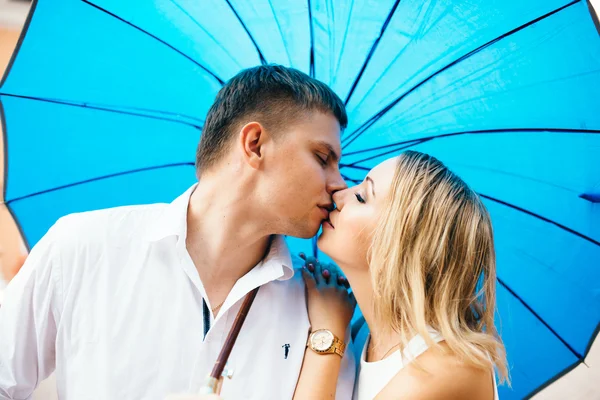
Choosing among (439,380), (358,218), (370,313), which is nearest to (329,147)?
(358,218)

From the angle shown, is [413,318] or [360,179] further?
[360,179]

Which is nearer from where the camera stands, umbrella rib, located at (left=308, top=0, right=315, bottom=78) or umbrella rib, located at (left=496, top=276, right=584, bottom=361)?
umbrella rib, located at (left=308, top=0, right=315, bottom=78)

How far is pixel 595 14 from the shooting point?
182 centimetres

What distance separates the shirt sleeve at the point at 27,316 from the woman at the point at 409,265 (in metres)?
0.85

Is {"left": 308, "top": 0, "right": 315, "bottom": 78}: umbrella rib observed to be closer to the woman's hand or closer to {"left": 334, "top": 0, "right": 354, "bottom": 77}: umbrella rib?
{"left": 334, "top": 0, "right": 354, "bottom": 77}: umbrella rib

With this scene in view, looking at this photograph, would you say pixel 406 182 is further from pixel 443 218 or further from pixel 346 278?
pixel 346 278

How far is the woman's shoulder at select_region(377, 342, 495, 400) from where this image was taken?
5.49 feet

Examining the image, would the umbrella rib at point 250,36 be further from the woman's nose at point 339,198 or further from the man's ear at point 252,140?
the woman's nose at point 339,198

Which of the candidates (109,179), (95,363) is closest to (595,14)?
(109,179)

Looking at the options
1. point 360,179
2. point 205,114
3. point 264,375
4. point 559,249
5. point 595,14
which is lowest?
point 264,375

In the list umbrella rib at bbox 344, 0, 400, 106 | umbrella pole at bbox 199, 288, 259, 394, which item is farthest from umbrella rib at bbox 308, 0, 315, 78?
umbrella pole at bbox 199, 288, 259, 394

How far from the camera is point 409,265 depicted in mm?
1909

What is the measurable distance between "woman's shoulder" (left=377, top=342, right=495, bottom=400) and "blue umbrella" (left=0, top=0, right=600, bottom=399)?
47 centimetres

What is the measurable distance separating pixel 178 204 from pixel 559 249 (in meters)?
1.34
